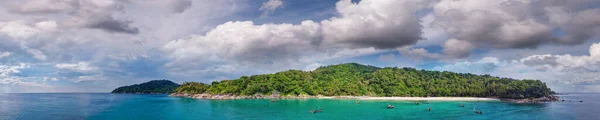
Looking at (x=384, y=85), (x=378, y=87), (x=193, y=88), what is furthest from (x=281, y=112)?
(x=193, y=88)

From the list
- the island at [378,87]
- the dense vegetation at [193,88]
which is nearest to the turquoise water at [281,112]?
the island at [378,87]

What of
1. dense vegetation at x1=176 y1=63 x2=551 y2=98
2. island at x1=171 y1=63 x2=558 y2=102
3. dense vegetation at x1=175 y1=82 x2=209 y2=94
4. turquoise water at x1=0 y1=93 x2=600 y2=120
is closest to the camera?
turquoise water at x1=0 y1=93 x2=600 y2=120

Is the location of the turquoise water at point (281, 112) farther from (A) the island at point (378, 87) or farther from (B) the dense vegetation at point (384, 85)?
(B) the dense vegetation at point (384, 85)

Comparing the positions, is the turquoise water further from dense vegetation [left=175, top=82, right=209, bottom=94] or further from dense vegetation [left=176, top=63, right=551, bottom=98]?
dense vegetation [left=175, top=82, right=209, bottom=94]

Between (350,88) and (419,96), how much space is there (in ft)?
88.5

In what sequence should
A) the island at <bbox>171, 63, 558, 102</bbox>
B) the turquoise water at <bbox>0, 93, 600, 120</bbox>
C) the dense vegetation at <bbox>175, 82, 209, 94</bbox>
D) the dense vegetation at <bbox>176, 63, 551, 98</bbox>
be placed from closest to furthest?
1. the turquoise water at <bbox>0, 93, 600, 120</bbox>
2. the island at <bbox>171, 63, 558, 102</bbox>
3. the dense vegetation at <bbox>176, 63, 551, 98</bbox>
4. the dense vegetation at <bbox>175, 82, 209, 94</bbox>

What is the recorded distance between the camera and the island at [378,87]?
122 meters

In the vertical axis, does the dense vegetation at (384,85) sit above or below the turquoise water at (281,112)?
above

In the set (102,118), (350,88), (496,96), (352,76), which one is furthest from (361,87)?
(102,118)

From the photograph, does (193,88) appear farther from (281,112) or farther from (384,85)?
(281,112)

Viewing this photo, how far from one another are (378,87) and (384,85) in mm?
2863

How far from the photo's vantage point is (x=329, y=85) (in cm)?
13950

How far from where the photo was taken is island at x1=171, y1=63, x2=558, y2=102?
12175 centimetres

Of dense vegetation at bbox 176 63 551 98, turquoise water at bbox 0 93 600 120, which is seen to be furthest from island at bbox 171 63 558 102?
turquoise water at bbox 0 93 600 120
